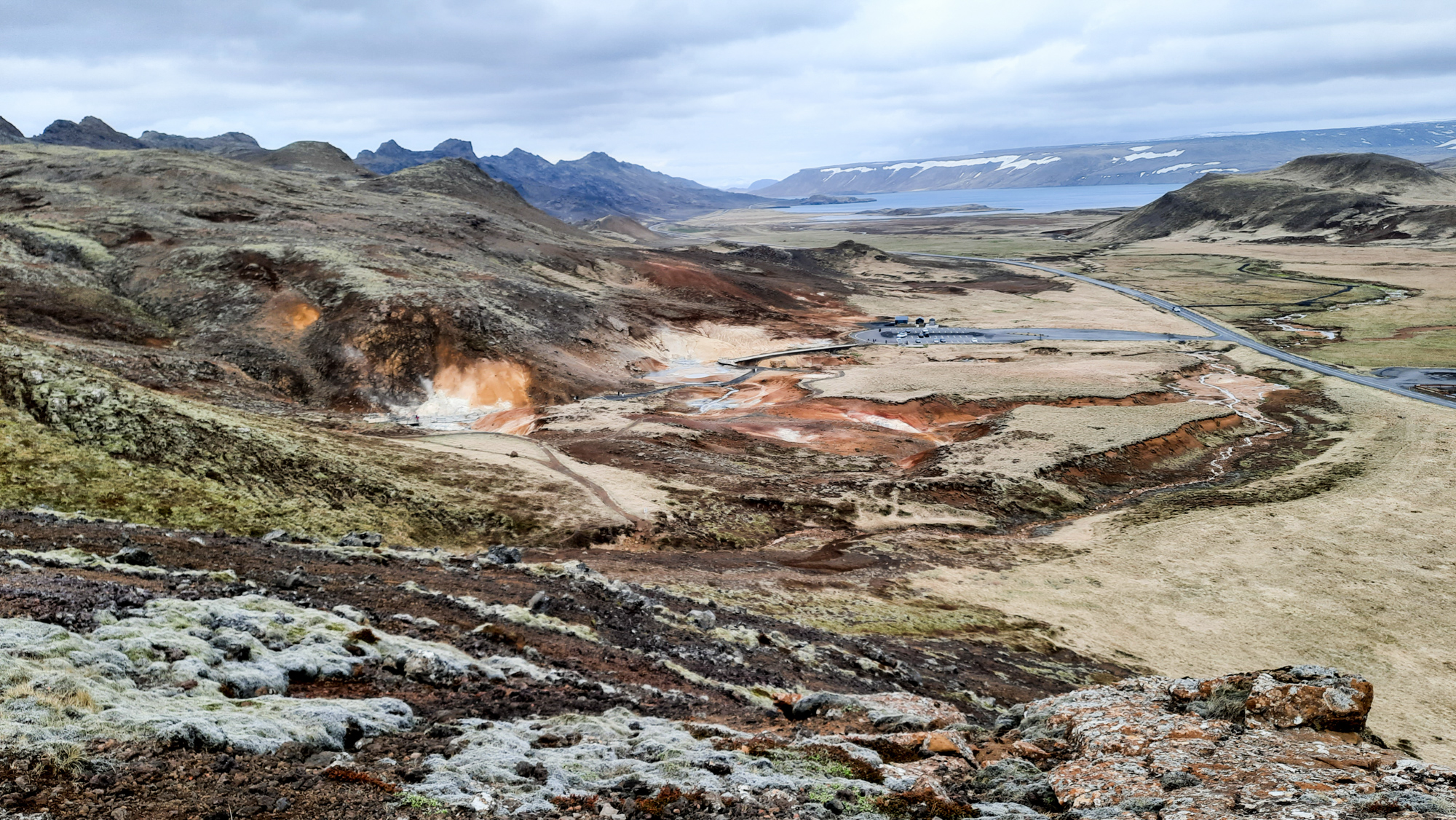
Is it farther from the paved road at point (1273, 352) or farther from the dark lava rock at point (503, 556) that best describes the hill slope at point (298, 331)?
the paved road at point (1273, 352)

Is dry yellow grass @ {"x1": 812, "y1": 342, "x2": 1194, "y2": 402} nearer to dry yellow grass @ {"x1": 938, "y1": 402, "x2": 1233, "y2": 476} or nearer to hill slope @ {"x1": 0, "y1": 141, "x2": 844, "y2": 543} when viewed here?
dry yellow grass @ {"x1": 938, "y1": 402, "x2": 1233, "y2": 476}

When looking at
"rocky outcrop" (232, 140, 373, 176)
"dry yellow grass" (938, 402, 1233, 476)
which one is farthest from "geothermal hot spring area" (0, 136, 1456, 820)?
"rocky outcrop" (232, 140, 373, 176)

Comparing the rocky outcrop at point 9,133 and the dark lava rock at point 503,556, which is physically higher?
the rocky outcrop at point 9,133

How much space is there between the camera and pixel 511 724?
38.0 ft

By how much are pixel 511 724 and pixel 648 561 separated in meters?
18.3

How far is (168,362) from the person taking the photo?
50.7m

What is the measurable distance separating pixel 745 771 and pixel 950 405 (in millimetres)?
54419

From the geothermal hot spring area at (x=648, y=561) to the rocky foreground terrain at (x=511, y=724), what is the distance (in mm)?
70

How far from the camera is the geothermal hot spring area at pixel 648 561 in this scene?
9.80 m

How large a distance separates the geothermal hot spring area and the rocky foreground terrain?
7 cm

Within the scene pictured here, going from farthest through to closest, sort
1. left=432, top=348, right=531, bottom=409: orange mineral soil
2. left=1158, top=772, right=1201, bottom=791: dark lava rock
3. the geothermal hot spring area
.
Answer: left=432, top=348, right=531, bottom=409: orange mineral soil, left=1158, top=772, right=1201, bottom=791: dark lava rock, the geothermal hot spring area

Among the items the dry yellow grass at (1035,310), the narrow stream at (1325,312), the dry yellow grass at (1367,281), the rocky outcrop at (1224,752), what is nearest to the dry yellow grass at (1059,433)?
the rocky outcrop at (1224,752)

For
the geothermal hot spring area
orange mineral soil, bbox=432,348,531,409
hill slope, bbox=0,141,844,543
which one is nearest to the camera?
the geothermal hot spring area

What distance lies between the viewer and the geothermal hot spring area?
A: 9.80 m
